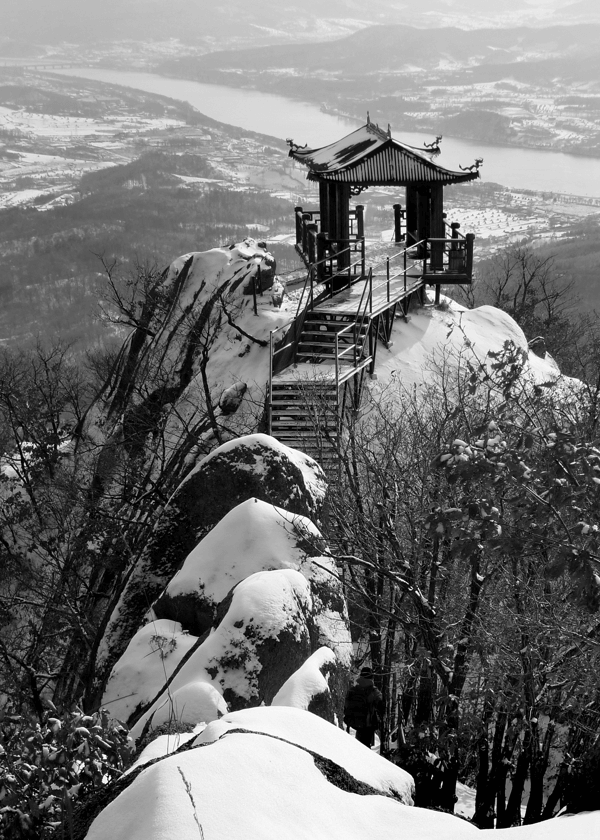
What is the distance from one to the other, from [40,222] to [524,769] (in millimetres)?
121339

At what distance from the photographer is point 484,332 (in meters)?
25.4

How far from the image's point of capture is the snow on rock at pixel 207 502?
12680 mm

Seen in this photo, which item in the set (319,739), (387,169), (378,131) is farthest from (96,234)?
(319,739)

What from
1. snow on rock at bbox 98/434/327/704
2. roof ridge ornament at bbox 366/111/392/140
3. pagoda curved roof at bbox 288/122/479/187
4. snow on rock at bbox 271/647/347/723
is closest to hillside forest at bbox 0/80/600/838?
snow on rock at bbox 98/434/327/704

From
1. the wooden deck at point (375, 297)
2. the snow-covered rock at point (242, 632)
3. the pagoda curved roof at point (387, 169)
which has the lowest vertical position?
the snow-covered rock at point (242, 632)

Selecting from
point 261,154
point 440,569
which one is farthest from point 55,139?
point 440,569

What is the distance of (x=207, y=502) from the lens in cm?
1300

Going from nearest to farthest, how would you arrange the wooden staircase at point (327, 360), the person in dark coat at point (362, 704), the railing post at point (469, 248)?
the person in dark coat at point (362, 704)
the wooden staircase at point (327, 360)
the railing post at point (469, 248)

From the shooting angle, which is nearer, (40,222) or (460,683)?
(460,683)

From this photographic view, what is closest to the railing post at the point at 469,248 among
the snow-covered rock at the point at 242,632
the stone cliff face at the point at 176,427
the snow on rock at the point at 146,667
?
the stone cliff face at the point at 176,427

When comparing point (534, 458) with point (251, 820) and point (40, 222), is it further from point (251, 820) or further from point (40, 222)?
point (40, 222)

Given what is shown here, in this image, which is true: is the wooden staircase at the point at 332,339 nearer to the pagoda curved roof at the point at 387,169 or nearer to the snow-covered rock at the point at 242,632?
the pagoda curved roof at the point at 387,169

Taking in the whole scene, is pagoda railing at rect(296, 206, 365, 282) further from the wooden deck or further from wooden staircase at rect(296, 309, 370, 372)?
wooden staircase at rect(296, 309, 370, 372)

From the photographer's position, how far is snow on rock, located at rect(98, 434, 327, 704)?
12.7 metres
